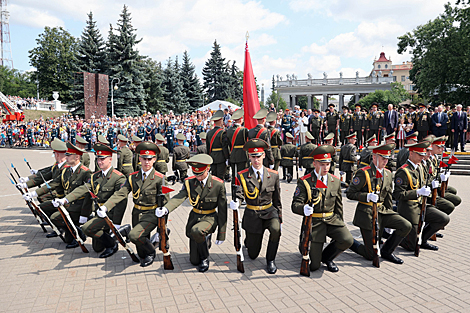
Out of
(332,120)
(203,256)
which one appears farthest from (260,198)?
(332,120)

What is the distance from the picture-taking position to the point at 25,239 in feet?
22.5

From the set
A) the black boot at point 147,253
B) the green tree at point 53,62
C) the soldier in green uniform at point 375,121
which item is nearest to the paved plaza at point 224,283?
the black boot at point 147,253

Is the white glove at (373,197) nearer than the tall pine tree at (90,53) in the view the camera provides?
Yes

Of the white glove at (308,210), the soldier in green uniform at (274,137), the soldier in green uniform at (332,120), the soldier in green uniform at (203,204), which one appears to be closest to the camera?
the white glove at (308,210)

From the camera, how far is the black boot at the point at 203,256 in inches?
208

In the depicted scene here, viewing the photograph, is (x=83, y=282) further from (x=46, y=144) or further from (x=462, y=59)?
(x=462, y=59)

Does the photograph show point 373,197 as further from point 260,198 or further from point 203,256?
point 203,256

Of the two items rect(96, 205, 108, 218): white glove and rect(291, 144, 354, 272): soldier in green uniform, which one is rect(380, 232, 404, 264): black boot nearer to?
rect(291, 144, 354, 272): soldier in green uniform

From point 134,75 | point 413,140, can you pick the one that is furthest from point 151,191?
point 134,75

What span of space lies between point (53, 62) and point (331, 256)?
6676cm

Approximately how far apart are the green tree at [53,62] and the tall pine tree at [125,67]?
2089 cm

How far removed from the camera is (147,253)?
5531 millimetres

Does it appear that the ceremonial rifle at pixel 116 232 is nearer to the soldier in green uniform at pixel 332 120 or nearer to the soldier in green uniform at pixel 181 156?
the soldier in green uniform at pixel 181 156

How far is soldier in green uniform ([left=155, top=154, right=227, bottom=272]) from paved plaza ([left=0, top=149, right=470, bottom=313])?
1.05 ft
